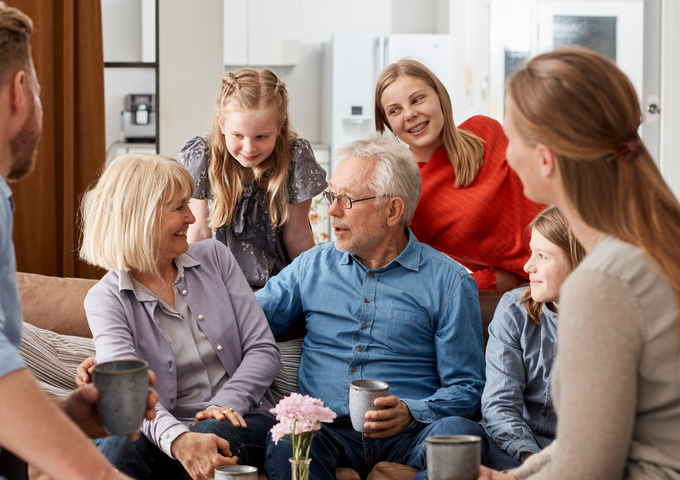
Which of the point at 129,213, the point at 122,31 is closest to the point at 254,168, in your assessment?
the point at 129,213

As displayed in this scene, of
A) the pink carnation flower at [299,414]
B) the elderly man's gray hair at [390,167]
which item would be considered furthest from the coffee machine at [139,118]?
the pink carnation flower at [299,414]

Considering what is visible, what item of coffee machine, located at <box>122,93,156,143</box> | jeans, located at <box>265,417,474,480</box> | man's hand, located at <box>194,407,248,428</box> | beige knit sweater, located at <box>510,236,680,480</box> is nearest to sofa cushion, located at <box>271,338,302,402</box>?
jeans, located at <box>265,417,474,480</box>

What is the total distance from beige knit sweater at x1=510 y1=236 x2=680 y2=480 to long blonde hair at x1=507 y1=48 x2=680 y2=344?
4 cm

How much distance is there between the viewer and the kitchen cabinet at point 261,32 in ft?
20.9

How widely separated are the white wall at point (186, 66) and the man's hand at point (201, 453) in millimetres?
2013

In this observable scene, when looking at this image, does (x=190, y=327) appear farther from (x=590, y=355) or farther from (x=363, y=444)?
(x=590, y=355)

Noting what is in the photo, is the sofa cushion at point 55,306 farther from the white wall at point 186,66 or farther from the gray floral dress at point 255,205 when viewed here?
the white wall at point 186,66

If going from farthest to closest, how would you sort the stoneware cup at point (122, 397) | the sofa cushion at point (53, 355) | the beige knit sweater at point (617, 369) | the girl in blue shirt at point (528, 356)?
the sofa cushion at point (53, 355) → the girl in blue shirt at point (528, 356) → the stoneware cup at point (122, 397) → the beige knit sweater at point (617, 369)

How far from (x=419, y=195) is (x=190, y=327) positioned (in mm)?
812

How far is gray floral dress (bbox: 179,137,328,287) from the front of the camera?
2.38 meters

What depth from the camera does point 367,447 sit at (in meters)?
1.83

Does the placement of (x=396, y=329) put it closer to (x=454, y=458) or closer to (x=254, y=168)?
(x=254, y=168)

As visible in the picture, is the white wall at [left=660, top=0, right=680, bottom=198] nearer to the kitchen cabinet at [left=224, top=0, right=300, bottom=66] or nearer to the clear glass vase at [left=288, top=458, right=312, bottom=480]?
the clear glass vase at [left=288, top=458, right=312, bottom=480]

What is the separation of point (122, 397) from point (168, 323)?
0.82 m
